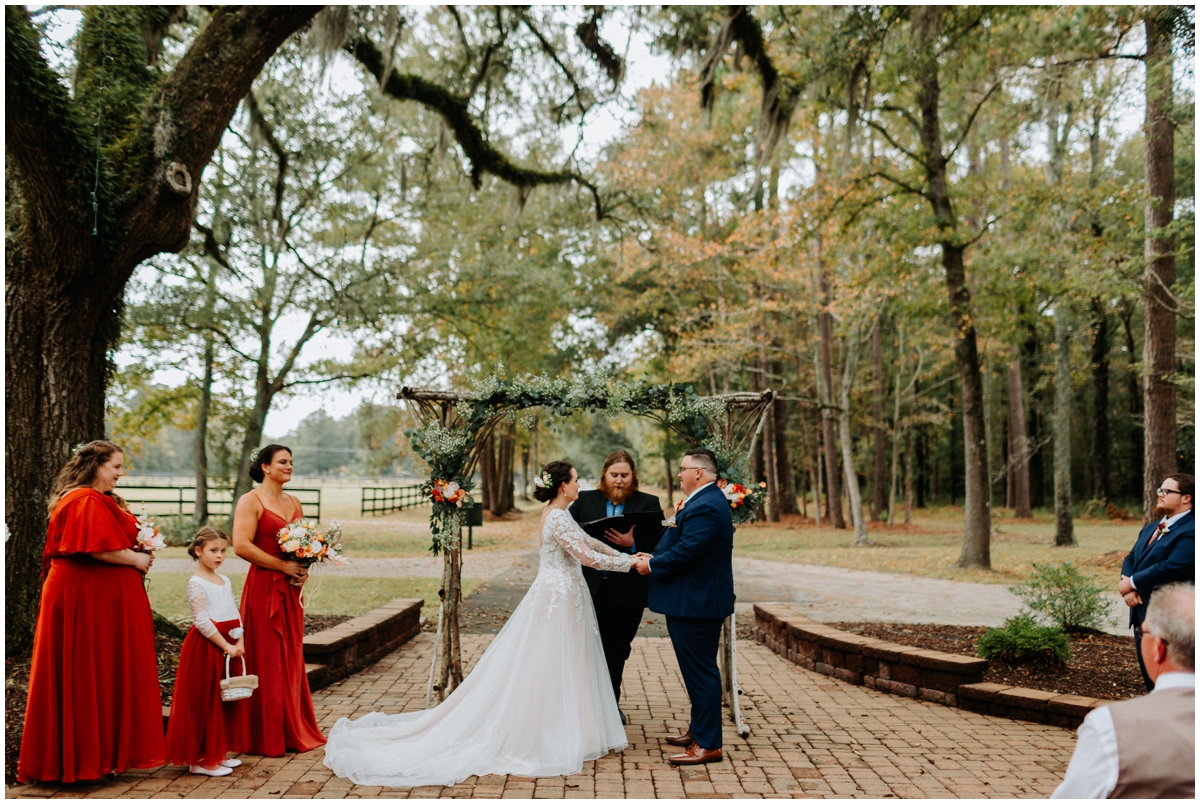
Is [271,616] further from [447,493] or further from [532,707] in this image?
[532,707]

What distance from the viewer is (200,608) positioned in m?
4.40

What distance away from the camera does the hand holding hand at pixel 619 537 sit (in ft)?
17.6

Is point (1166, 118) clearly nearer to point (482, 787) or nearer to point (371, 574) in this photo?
point (482, 787)

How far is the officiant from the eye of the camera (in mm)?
5531

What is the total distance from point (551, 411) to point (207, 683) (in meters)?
3.04

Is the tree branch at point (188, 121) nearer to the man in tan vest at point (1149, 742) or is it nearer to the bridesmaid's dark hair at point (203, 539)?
the bridesmaid's dark hair at point (203, 539)

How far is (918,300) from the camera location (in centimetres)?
1512

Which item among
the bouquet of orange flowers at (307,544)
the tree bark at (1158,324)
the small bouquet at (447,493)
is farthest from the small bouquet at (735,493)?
the tree bark at (1158,324)

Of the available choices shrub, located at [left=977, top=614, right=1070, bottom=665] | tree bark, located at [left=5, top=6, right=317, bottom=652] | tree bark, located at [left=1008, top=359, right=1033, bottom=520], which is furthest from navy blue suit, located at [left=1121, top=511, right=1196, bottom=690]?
tree bark, located at [left=1008, top=359, right=1033, bottom=520]

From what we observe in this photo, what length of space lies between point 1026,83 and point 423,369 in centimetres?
1490

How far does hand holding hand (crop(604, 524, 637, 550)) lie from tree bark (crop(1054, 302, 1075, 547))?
16344mm

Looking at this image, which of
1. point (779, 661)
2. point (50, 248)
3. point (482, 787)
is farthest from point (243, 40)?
point (779, 661)

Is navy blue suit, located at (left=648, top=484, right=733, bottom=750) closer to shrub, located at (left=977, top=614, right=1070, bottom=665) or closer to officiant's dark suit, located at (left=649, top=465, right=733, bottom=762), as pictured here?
officiant's dark suit, located at (left=649, top=465, right=733, bottom=762)

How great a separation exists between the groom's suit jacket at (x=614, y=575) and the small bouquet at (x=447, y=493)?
0.86 metres
